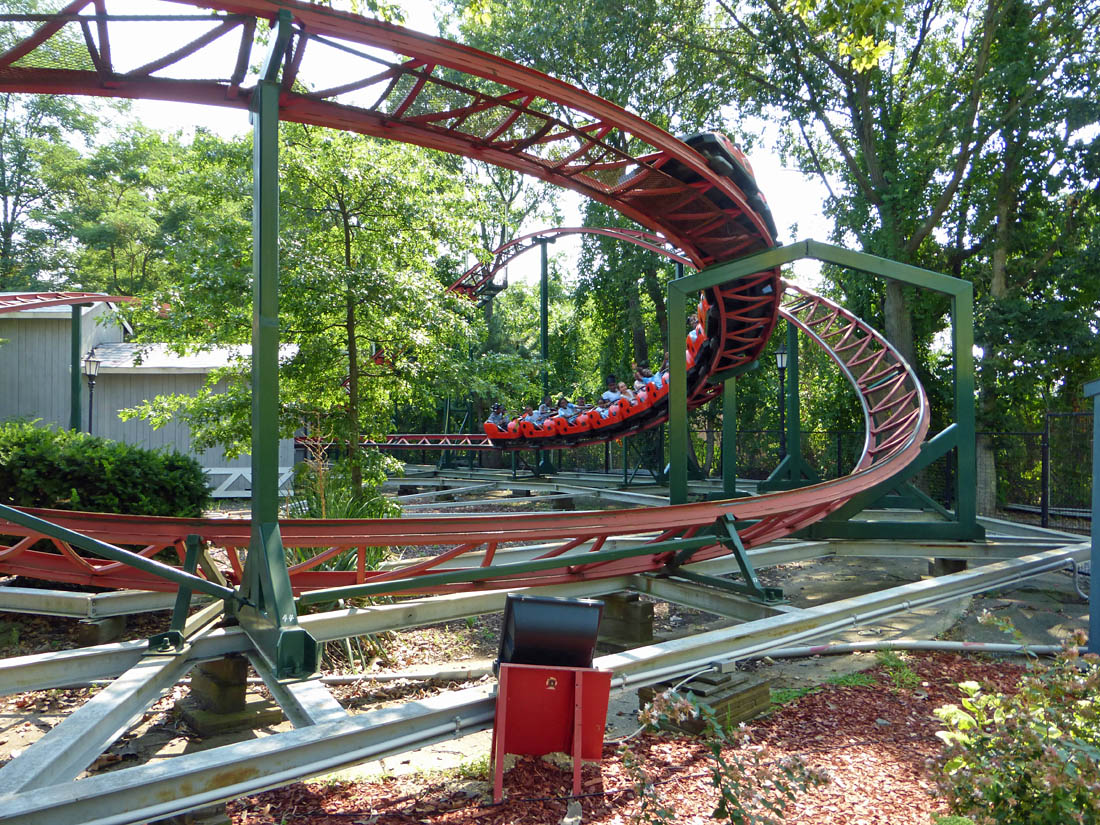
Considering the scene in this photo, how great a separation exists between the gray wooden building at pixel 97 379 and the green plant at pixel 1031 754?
50.2ft

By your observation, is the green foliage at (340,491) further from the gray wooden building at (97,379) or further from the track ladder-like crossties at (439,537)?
the gray wooden building at (97,379)

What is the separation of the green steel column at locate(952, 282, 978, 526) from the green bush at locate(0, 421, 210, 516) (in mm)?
7661

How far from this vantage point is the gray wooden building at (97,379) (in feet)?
53.2

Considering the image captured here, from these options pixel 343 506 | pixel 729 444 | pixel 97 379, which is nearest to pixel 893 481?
pixel 729 444

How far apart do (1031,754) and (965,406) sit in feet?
20.7

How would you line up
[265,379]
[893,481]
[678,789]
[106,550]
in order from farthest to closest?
[893,481] → [265,379] → [106,550] → [678,789]

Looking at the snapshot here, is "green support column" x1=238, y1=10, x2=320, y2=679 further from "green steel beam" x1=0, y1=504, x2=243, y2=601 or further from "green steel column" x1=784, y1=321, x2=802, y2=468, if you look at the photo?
"green steel column" x1=784, y1=321, x2=802, y2=468

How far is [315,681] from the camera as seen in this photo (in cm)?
347

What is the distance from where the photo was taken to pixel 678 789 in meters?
3.22

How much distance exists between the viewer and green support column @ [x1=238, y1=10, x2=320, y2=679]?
12.8 feet

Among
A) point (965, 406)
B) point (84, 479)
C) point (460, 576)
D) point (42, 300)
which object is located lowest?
point (460, 576)

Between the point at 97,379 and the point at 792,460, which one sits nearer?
the point at 792,460

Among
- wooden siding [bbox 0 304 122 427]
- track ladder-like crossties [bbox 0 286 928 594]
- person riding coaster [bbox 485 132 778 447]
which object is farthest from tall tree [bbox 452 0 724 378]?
track ladder-like crossties [bbox 0 286 928 594]

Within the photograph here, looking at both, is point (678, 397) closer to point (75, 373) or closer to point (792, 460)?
point (792, 460)
